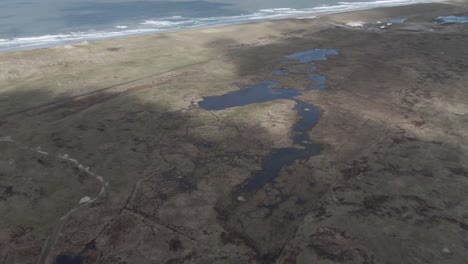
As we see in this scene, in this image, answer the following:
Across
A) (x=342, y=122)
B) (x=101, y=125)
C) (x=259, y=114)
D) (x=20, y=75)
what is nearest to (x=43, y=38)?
(x=20, y=75)

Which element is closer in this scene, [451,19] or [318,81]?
[318,81]

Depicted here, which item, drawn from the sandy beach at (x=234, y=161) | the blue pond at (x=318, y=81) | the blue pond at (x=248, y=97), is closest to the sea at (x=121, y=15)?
the sandy beach at (x=234, y=161)

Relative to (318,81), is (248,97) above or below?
below

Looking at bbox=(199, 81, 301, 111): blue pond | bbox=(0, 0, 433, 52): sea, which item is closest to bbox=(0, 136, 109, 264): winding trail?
bbox=(199, 81, 301, 111): blue pond

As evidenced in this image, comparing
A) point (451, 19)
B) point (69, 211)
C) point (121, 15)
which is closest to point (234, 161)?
point (69, 211)

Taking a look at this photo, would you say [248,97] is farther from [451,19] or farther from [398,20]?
[451,19]

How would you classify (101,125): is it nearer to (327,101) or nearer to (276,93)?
(276,93)
